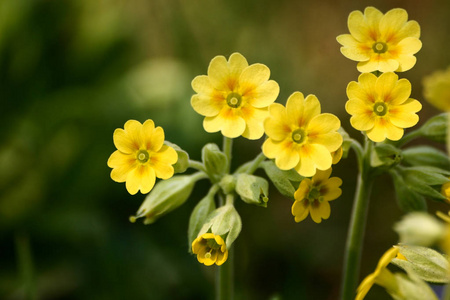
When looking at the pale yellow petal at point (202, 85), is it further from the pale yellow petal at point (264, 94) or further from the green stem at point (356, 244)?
the green stem at point (356, 244)

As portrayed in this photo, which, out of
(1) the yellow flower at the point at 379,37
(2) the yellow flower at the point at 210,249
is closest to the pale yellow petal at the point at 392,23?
(1) the yellow flower at the point at 379,37

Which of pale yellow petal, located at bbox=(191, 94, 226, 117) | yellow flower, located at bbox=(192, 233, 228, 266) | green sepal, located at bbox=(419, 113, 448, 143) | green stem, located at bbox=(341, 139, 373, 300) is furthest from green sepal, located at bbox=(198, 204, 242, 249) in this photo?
green sepal, located at bbox=(419, 113, 448, 143)

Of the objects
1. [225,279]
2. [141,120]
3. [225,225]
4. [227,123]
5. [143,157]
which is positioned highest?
[141,120]

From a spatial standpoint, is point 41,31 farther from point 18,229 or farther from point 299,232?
point 299,232

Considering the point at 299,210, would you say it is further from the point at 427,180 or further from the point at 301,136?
the point at 427,180

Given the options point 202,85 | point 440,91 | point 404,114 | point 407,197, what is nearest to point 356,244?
point 407,197

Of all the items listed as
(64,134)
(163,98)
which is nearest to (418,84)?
(163,98)

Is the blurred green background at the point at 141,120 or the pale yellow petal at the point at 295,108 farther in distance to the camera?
the blurred green background at the point at 141,120
